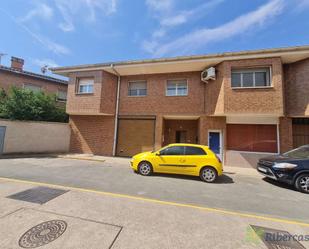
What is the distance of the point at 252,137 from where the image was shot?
9.95 meters

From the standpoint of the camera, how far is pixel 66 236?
108 inches

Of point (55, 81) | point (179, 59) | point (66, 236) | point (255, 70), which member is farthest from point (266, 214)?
point (55, 81)

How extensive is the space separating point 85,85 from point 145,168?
8.49 m

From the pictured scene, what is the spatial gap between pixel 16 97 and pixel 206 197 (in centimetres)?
1407

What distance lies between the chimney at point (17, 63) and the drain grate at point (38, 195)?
18.0 m

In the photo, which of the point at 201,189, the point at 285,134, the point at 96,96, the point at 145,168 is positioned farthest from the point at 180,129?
the point at 201,189

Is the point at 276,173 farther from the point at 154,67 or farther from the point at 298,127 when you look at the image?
the point at 154,67

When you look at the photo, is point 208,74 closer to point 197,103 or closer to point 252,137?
point 197,103

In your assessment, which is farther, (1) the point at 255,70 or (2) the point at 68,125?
(2) the point at 68,125

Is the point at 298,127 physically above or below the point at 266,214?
above

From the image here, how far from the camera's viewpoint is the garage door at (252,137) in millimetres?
9711

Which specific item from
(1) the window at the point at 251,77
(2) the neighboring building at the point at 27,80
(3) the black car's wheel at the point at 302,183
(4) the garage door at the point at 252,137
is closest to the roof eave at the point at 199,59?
(1) the window at the point at 251,77

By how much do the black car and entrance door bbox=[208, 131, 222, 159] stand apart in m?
3.56

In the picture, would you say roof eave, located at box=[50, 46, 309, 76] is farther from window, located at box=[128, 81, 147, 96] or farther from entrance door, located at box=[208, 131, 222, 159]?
entrance door, located at box=[208, 131, 222, 159]
